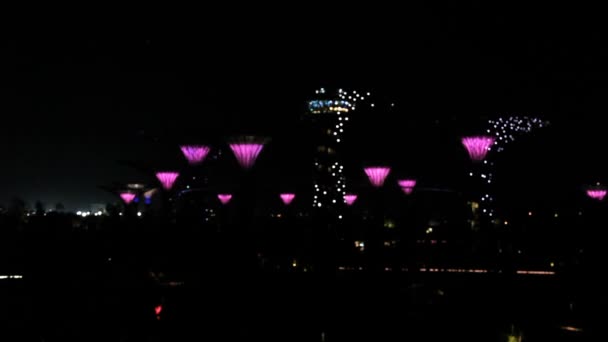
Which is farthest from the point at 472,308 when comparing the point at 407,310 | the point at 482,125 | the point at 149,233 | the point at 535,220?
the point at 482,125

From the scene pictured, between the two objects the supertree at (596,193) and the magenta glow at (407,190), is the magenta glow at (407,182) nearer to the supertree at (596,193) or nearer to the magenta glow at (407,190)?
the magenta glow at (407,190)

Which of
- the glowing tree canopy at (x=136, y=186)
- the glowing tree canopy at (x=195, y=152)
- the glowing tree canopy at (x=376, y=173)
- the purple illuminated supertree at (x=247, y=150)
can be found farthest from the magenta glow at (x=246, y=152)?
the glowing tree canopy at (x=136, y=186)

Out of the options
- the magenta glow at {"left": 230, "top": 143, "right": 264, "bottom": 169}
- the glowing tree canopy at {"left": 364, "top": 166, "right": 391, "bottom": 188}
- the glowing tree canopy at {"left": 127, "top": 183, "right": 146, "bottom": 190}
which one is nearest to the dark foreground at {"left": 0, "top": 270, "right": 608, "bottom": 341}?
the magenta glow at {"left": 230, "top": 143, "right": 264, "bottom": 169}

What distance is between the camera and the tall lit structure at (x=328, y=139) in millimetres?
64794

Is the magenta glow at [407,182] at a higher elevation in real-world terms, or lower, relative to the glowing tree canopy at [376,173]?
higher

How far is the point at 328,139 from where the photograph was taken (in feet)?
243

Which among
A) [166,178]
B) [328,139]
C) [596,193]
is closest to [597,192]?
[596,193]

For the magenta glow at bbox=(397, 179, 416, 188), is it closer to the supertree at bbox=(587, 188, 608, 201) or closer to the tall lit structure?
the supertree at bbox=(587, 188, 608, 201)

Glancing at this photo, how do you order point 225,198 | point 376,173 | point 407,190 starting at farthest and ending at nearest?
point 225,198 → point 407,190 → point 376,173

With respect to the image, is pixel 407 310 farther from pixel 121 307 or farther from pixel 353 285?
pixel 121 307

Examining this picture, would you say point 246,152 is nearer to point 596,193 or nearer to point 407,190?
point 407,190

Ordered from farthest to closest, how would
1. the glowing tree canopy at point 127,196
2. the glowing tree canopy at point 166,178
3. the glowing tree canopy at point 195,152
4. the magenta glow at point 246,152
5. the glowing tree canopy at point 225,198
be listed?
the glowing tree canopy at point 225,198
the glowing tree canopy at point 127,196
the glowing tree canopy at point 166,178
the glowing tree canopy at point 195,152
the magenta glow at point 246,152

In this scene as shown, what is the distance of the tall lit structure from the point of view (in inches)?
2551

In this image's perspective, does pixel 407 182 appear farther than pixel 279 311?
Yes
